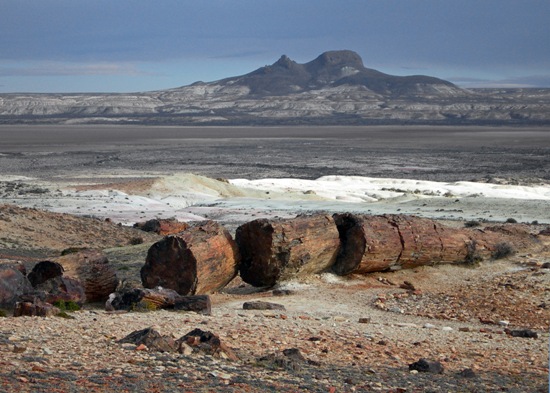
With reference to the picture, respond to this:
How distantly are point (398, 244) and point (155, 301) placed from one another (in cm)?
552

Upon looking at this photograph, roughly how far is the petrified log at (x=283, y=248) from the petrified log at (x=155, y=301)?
9.90 feet

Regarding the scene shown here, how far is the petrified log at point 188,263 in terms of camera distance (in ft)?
48.2

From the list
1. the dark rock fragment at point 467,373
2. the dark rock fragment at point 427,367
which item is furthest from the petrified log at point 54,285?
the dark rock fragment at point 467,373

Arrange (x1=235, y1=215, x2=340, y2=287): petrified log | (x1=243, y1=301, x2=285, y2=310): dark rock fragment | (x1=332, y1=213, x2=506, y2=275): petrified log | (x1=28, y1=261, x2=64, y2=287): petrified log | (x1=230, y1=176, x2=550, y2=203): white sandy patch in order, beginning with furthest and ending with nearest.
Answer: (x1=230, y1=176, x2=550, y2=203): white sandy patch < (x1=332, y1=213, x2=506, y2=275): petrified log < (x1=235, y1=215, x2=340, y2=287): petrified log < (x1=28, y1=261, x2=64, y2=287): petrified log < (x1=243, y1=301, x2=285, y2=310): dark rock fragment

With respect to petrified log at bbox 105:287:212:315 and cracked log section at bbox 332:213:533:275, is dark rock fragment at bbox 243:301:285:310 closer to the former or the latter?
petrified log at bbox 105:287:212:315

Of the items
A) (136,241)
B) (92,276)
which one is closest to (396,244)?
(92,276)

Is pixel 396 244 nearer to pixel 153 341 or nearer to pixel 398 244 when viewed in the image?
pixel 398 244

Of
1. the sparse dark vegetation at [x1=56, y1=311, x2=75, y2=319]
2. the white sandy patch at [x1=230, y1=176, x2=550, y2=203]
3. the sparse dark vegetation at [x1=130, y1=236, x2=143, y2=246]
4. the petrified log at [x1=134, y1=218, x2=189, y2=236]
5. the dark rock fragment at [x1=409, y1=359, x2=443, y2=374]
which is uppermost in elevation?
the sparse dark vegetation at [x1=56, y1=311, x2=75, y2=319]

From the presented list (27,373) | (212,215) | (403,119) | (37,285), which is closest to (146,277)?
(37,285)

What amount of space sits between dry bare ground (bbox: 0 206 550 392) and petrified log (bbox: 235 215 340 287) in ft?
0.93

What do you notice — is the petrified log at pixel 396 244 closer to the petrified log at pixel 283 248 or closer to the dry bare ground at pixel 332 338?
the dry bare ground at pixel 332 338

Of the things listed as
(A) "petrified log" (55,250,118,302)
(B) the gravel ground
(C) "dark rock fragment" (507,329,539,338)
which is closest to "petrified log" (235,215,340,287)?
(B) the gravel ground

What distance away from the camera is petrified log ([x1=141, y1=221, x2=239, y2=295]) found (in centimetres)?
1468

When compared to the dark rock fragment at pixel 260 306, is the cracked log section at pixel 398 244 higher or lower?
higher
